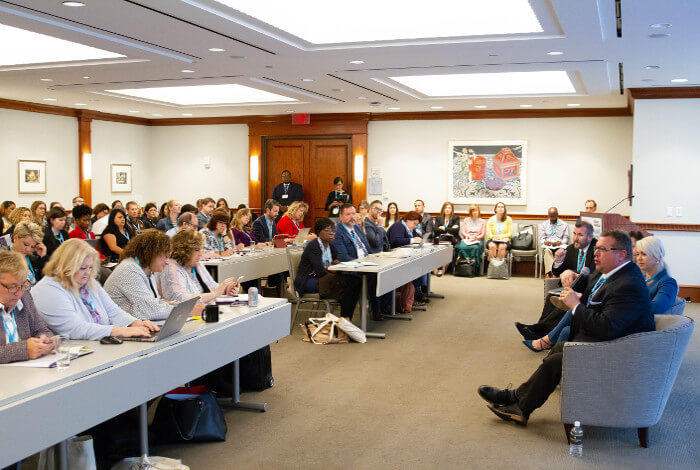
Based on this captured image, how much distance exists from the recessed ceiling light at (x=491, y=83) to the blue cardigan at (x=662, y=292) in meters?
5.09

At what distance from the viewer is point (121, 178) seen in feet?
48.3

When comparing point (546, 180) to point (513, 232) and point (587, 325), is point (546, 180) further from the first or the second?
point (587, 325)

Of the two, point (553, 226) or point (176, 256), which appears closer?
point (176, 256)

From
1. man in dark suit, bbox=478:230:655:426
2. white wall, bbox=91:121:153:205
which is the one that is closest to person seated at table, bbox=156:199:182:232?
white wall, bbox=91:121:153:205

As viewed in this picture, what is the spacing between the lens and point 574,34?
637cm

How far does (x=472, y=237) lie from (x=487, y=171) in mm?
1401

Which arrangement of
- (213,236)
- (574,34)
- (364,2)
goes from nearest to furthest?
(364,2)
(574,34)
(213,236)

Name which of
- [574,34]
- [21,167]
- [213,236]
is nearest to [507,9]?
[574,34]

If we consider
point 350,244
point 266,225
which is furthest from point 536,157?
point 350,244

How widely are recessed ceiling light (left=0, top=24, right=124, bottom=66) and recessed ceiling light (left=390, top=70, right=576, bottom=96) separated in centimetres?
394

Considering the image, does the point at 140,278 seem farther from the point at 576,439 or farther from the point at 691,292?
the point at 691,292

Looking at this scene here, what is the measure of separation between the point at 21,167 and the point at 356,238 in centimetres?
710

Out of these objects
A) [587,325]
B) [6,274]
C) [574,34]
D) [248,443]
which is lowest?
[248,443]

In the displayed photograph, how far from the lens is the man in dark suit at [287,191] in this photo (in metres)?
14.1
